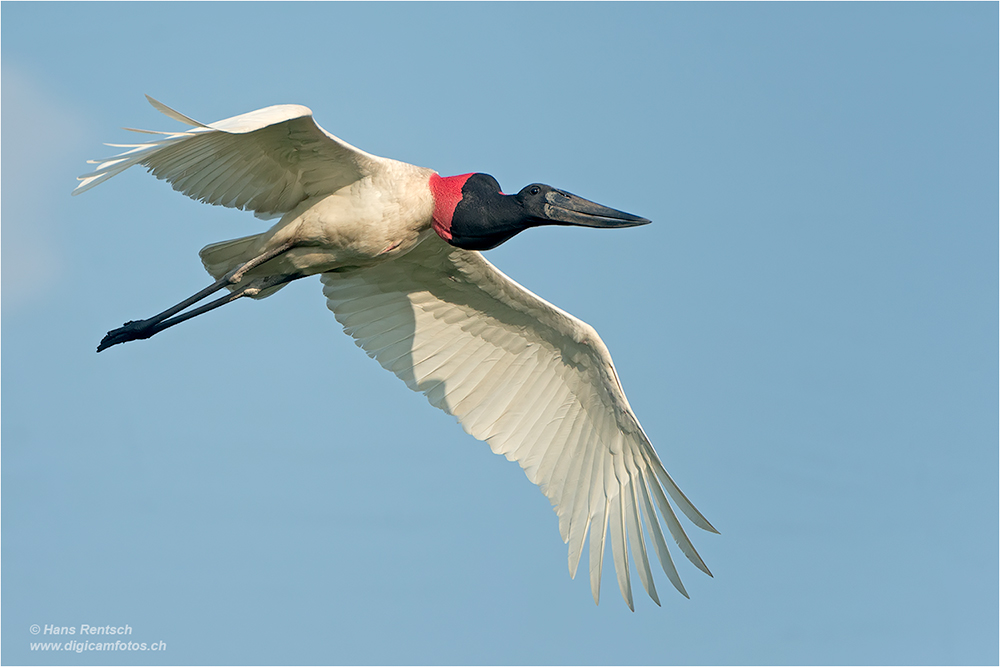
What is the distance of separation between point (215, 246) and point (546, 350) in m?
3.25

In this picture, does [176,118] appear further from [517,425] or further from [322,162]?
[517,425]

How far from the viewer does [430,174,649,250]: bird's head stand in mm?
9609

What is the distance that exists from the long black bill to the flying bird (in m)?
0.01

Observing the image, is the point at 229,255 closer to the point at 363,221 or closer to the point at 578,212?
the point at 363,221

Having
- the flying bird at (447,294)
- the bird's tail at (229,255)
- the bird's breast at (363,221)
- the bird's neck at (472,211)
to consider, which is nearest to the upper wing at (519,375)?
the flying bird at (447,294)

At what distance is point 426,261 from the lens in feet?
35.1

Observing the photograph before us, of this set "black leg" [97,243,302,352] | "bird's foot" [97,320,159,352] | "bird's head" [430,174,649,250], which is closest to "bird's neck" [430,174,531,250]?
"bird's head" [430,174,649,250]

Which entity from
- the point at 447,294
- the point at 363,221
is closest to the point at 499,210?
the point at 363,221

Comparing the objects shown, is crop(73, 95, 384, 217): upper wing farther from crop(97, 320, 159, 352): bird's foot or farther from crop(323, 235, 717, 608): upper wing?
crop(97, 320, 159, 352): bird's foot

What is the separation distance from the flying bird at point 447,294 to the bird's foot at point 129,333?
0.01 meters

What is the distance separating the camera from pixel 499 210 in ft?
31.8

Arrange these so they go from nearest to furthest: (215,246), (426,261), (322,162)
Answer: (322,162) < (215,246) < (426,261)

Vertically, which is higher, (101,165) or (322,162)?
(322,162)

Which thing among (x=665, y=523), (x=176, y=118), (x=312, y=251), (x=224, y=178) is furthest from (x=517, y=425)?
(x=176, y=118)
